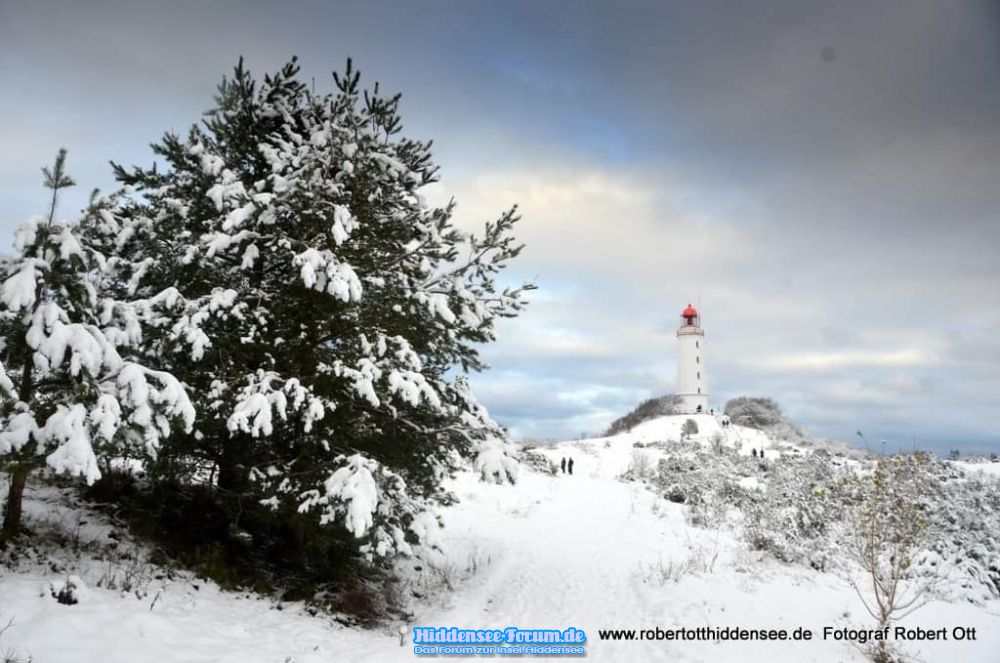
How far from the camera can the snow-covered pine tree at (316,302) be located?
721 cm

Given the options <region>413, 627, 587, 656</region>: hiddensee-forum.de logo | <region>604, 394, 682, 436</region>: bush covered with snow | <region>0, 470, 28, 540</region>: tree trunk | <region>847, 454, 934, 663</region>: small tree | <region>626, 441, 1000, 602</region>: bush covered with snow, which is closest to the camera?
<region>0, 470, 28, 540</region>: tree trunk

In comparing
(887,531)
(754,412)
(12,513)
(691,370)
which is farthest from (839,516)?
(691,370)

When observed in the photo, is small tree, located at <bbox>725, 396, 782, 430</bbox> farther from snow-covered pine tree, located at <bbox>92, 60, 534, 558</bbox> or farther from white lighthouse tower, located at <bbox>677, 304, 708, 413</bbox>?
snow-covered pine tree, located at <bbox>92, 60, 534, 558</bbox>

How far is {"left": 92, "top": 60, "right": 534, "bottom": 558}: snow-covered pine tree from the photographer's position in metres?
7.21

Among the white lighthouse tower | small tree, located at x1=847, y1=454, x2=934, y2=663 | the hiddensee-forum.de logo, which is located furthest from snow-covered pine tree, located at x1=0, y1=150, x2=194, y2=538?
the white lighthouse tower

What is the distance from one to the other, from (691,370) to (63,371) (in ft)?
191

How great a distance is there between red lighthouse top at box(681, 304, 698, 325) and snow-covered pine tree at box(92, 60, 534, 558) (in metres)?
56.8

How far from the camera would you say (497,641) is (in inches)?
313

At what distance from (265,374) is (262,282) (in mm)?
2284

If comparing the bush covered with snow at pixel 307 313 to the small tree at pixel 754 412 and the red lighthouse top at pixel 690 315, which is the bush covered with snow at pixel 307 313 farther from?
the red lighthouse top at pixel 690 315

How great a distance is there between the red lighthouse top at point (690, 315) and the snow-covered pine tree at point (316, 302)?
56818mm

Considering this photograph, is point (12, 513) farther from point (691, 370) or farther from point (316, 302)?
point (691, 370)

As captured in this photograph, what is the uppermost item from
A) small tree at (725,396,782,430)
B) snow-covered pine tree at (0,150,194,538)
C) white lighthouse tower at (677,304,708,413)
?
white lighthouse tower at (677,304,708,413)

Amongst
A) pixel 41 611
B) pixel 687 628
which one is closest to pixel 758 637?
pixel 687 628
